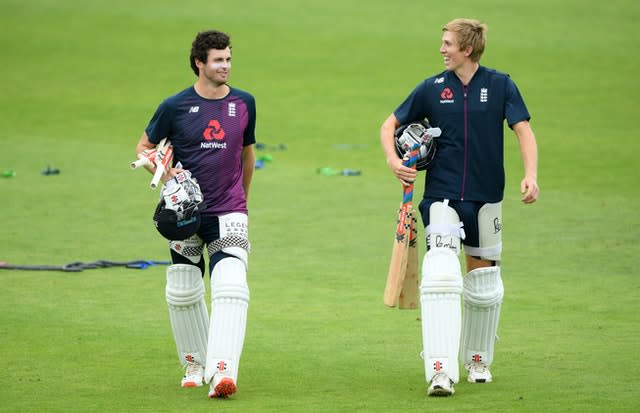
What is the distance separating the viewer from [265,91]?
28266 millimetres

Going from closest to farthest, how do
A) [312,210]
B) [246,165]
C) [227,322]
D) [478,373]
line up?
[227,322] → [478,373] → [246,165] → [312,210]

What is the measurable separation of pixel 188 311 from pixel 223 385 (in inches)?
33.1

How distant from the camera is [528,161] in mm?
7852

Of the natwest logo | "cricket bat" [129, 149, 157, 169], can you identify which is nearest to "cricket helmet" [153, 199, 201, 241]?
"cricket bat" [129, 149, 157, 169]

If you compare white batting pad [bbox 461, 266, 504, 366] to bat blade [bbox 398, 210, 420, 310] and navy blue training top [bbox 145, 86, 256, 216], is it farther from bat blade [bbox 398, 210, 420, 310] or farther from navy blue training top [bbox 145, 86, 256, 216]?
navy blue training top [bbox 145, 86, 256, 216]

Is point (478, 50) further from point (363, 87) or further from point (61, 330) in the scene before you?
point (363, 87)

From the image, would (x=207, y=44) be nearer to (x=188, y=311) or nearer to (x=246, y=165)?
(x=246, y=165)

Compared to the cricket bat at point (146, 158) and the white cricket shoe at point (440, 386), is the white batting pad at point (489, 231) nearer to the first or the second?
the white cricket shoe at point (440, 386)

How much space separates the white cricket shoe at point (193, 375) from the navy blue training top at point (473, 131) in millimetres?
1992

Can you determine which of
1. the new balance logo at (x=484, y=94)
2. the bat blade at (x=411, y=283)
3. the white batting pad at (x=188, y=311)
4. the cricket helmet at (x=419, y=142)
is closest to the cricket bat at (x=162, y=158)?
the white batting pad at (x=188, y=311)

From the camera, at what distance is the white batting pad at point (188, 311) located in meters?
8.05

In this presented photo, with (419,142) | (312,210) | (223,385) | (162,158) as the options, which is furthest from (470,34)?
(312,210)

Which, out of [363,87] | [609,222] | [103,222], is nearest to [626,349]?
[609,222]

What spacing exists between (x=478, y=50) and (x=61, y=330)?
13.7 feet
